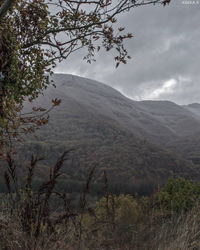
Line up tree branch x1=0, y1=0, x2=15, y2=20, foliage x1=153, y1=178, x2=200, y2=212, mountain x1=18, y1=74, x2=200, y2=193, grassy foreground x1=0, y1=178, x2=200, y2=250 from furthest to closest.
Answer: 1. mountain x1=18, y1=74, x2=200, y2=193
2. foliage x1=153, y1=178, x2=200, y2=212
3. tree branch x1=0, y1=0, x2=15, y2=20
4. grassy foreground x1=0, y1=178, x2=200, y2=250

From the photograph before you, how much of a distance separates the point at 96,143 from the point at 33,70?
177 feet

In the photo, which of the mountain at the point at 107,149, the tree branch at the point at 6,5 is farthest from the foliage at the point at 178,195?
the mountain at the point at 107,149

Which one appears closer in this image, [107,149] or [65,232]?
[65,232]

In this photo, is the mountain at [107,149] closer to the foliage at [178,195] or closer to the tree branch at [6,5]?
A: the foliage at [178,195]

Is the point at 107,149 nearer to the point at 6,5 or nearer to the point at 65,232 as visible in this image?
the point at 65,232

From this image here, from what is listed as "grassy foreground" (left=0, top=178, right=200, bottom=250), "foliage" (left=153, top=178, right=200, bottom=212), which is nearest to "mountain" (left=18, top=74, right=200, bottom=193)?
"foliage" (left=153, top=178, right=200, bottom=212)

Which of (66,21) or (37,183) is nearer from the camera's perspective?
(66,21)

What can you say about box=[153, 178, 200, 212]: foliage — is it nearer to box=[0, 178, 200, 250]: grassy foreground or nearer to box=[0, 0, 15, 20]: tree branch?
box=[0, 178, 200, 250]: grassy foreground

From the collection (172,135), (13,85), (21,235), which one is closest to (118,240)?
(21,235)

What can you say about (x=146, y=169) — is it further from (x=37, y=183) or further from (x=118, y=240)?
(x=118, y=240)

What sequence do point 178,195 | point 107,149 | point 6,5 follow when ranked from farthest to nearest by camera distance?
point 107,149
point 178,195
point 6,5

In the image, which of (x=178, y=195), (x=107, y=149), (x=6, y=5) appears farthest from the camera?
(x=107, y=149)

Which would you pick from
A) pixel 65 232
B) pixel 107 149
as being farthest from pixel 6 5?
pixel 107 149

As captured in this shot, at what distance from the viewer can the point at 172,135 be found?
313ft
